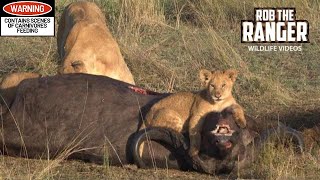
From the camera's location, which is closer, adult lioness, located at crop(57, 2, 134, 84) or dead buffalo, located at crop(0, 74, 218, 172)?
dead buffalo, located at crop(0, 74, 218, 172)

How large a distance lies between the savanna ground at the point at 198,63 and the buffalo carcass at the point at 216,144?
3.5 inches

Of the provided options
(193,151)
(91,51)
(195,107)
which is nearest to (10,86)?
(91,51)

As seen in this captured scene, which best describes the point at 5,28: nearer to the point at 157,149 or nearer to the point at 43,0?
the point at 43,0

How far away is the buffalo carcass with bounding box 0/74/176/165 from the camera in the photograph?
6.98 m

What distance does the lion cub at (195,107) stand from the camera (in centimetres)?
676

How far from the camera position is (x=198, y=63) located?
10656 mm

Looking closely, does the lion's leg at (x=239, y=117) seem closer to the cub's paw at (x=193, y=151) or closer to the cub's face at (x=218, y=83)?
the cub's face at (x=218, y=83)

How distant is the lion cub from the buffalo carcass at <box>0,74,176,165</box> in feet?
0.83

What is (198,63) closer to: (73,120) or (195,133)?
(73,120)

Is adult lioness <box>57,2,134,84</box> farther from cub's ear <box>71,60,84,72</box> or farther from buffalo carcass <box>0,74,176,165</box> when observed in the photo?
buffalo carcass <box>0,74,176,165</box>

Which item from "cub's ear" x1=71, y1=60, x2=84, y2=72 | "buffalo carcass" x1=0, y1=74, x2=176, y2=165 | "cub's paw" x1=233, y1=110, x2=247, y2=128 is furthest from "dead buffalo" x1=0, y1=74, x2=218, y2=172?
"cub's ear" x1=71, y1=60, x2=84, y2=72

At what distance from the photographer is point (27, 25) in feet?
40.1

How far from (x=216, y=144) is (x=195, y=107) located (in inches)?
16.9

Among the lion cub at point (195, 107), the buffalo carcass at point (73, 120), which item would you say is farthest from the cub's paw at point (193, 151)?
the buffalo carcass at point (73, 120)
